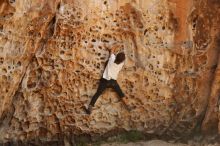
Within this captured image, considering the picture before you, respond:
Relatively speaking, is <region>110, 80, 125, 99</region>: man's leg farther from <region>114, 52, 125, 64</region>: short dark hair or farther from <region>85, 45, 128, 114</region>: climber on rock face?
<region>114, 52, 125, 64</region>: short dark hair

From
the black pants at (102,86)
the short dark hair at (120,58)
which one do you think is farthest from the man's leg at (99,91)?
the short dark hair at (120,58)

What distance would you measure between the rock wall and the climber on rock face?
9cm

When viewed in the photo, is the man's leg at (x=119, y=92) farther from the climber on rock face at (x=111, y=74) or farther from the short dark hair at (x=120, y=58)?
the short dark hair at (x=120, y=58)

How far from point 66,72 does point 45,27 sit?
2.33 feet

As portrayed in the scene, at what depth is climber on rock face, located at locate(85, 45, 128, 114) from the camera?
6.78 meters

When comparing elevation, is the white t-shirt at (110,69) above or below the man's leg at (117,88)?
above

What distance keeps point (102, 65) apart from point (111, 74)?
195mm

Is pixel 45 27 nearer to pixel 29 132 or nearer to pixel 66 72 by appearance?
pixel 66 72

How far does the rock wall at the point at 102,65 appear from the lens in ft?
20.8

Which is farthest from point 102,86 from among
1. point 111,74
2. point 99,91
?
point 111,74

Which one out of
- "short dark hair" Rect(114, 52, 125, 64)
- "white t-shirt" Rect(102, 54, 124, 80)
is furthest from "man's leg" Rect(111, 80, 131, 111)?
"short dark hair" Rect(114, 52, 125, 64)

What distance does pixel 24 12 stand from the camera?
6180 millimetres

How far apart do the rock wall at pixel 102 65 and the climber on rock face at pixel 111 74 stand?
0.29 feet

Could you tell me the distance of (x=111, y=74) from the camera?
22.3 ft
